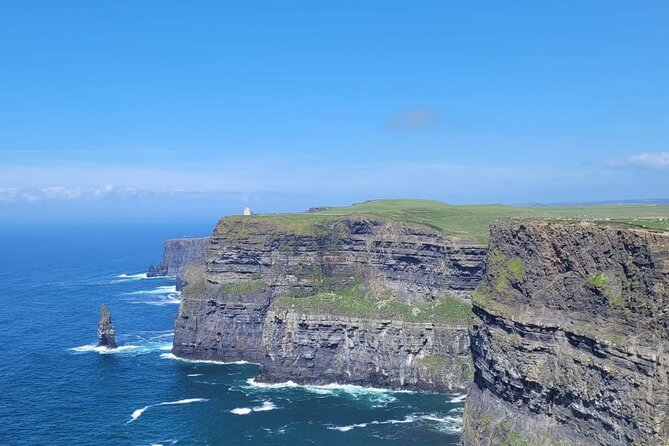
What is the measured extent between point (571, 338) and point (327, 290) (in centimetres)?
7166

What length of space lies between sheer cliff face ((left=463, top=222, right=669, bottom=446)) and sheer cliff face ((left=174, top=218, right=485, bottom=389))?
33.3 m

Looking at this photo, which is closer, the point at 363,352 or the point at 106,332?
the point at 363,352

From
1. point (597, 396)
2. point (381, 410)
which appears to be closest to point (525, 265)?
point (597, 396)

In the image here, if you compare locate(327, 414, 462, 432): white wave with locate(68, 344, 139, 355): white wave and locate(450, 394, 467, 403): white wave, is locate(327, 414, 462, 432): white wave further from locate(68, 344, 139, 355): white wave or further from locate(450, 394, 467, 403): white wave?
locate(68, 344, 139, 355): white wave

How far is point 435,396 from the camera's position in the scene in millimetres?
104188

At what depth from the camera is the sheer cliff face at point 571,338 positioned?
5041 centimetres

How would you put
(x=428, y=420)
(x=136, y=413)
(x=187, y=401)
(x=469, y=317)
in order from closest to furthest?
(x=428, y=420)
(x=136, y=413)
(x=187, y=401)
(x=469, y=317)

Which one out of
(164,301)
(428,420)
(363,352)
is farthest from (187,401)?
(164,301)

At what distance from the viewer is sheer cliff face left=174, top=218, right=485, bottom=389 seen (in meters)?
110

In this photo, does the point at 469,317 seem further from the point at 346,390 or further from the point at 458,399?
the point at 346,390

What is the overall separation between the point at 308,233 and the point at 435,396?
4443cm

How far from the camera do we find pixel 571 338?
58.7 meters

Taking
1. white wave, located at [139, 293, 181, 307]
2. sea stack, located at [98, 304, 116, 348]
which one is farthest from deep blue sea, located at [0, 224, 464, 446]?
white wave, located at [139, 293, 181, 307]

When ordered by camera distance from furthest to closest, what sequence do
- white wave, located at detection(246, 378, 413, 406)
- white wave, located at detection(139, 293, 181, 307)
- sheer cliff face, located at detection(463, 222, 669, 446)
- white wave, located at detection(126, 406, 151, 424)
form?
1. white wave, located at detection(139, 293, 181, 307)
2. white wave, located at detection(246, 378, 413, 406)
3. white wave, located at detection(126, 406, 151, 424)
4. sheer cliff face, located at detection(463, 222, 669, 446)
